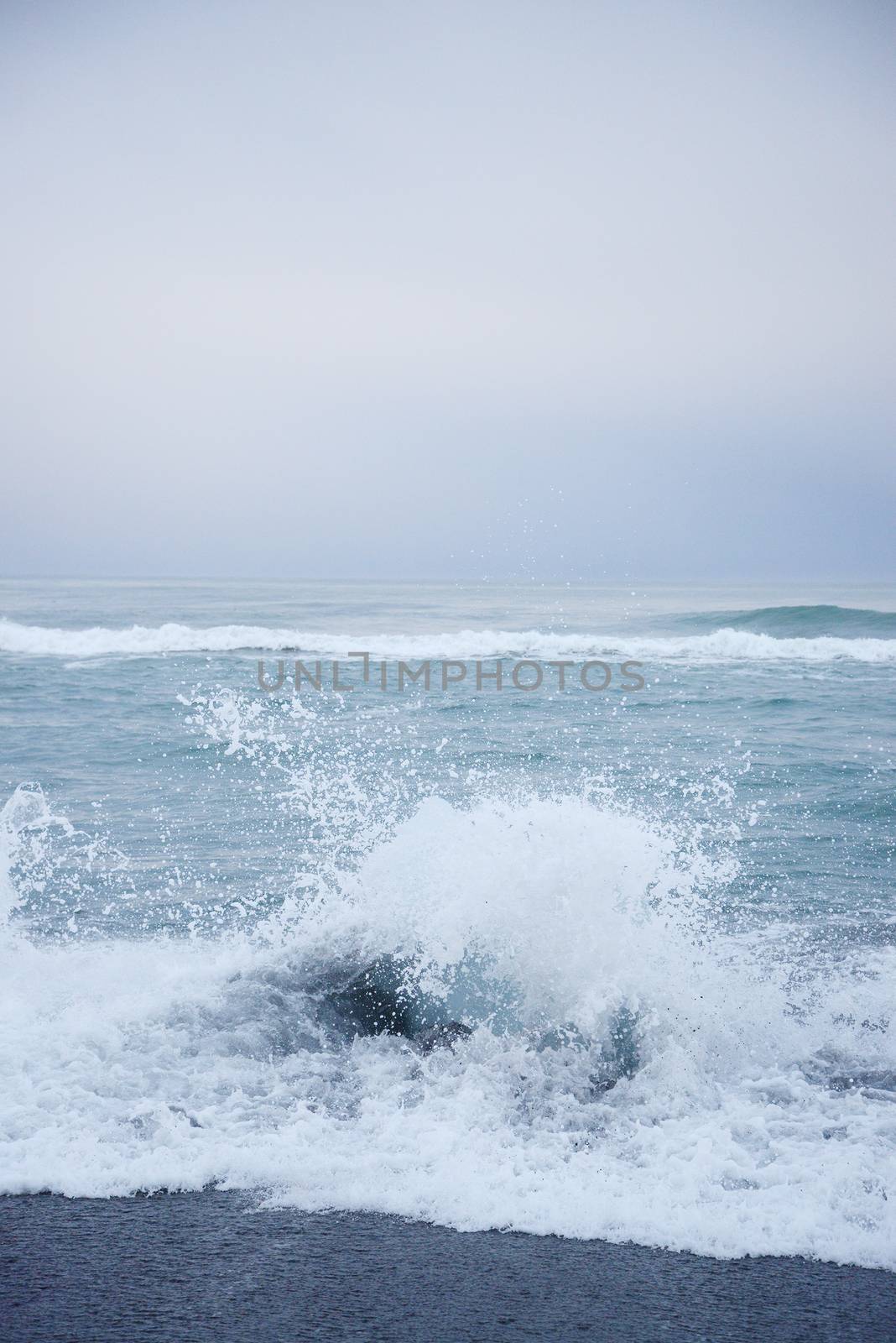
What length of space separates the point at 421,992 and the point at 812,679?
54.8 feet

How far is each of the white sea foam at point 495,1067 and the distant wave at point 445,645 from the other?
59.8ft

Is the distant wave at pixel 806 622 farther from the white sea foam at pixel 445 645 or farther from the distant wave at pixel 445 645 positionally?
the white sea foam at pixel 445 645

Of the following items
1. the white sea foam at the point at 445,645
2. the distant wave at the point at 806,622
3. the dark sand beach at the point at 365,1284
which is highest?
the distant wave at the point at 806,622

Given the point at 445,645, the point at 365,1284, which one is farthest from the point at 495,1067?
the point at 445,645

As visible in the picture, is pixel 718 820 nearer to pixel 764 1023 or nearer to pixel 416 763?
pixel 416 763

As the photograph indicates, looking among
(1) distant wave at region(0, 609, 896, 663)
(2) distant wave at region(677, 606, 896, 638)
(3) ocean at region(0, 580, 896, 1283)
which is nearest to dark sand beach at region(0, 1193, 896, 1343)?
(3) ocean at region(0, 580, 896, 1283)

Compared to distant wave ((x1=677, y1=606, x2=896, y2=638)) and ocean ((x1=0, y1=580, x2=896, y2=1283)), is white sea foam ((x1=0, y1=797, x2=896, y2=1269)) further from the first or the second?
distant wave ((x1=677, y1=606, x2=896, y2=638))

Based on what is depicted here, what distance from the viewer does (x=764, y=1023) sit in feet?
16.1

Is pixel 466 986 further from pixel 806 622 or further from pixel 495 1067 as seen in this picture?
pixel 806 622

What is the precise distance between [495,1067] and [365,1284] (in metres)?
1.50

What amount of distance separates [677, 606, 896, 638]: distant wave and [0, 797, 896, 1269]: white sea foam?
2529 cm

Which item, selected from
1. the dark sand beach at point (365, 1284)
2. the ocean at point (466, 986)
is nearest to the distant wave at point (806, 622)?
the ocean at point (466, 986)

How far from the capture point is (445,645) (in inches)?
1043

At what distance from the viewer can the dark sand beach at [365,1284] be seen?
286 centimetres
